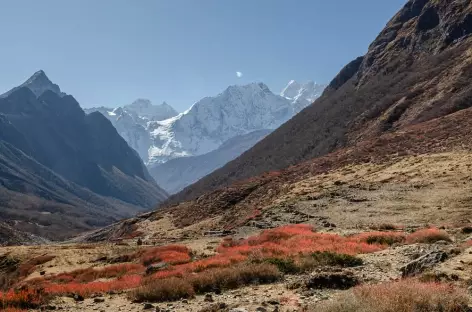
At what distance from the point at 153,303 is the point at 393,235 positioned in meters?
13.3

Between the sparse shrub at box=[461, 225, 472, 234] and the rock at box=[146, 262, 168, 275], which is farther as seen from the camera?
the sparse shrub at box=[461, 225, 472, 234]

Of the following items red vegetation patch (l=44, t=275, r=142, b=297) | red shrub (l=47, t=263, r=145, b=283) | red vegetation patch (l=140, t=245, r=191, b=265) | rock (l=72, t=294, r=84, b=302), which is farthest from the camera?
red vegetation patch (l=140, t=245, r=191, b=265)

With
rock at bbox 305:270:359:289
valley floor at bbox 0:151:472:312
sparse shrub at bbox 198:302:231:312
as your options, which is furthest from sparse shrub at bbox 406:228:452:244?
sparse shrub at bbox 198:302:231:312

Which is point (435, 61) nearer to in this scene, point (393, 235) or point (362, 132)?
point (362, 132)

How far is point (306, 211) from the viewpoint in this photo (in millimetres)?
40188

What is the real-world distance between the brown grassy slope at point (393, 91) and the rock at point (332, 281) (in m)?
61.6

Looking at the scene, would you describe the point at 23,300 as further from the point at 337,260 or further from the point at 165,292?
the point at 337,260

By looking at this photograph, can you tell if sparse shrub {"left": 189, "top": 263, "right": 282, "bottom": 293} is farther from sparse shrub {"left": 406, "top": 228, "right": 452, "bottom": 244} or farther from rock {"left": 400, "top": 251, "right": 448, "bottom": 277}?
sparse shrub {"left": 406, "top": 228, "right": 452, "bottom": 244}

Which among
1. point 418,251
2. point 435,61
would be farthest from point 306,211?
point 435,61

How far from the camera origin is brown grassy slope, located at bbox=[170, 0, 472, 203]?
8125cm

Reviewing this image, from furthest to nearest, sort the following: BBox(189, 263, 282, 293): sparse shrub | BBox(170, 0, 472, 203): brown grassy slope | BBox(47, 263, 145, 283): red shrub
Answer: BBox(170, 0, 472, 203): brown grassy slope, BBox(47, 263, 145, 283): red shrub, BBox(189, 263, 282, 293): sparse shrub

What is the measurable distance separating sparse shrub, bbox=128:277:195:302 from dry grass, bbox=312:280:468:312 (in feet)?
19.3

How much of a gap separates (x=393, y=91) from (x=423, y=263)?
99.7m

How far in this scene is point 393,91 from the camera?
10619 cm
